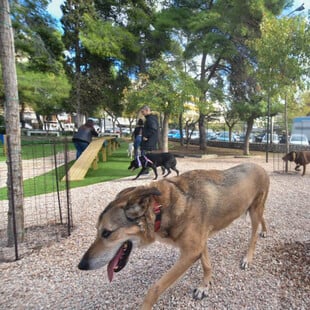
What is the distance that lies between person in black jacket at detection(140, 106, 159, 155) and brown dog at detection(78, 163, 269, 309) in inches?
217

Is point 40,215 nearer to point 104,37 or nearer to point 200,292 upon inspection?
point 200,292

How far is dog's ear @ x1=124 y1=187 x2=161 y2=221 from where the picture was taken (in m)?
1.95

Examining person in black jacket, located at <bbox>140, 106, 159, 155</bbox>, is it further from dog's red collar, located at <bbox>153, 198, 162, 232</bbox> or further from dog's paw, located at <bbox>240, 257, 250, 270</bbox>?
dog's red collar, located at <bbox>153, 198, 162, 232</bbox>

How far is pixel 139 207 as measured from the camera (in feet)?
6.43

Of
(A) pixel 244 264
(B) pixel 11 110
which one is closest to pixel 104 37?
(B) pixel 11 110

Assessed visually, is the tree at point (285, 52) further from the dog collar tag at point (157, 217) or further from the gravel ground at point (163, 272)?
the dog collar tag at point (157, 217)

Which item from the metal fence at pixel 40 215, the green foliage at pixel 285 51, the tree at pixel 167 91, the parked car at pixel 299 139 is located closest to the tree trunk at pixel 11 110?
the metal fence at pixel 40 215

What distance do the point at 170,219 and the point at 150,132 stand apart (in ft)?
20.5

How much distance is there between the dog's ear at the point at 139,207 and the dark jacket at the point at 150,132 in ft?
20.4

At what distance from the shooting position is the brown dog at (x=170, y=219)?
1974 millimetres

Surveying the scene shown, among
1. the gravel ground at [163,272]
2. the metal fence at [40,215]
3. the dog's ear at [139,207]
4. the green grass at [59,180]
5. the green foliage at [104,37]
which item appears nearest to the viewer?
the dog's ear at [139,207]

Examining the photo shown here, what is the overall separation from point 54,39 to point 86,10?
4046mm

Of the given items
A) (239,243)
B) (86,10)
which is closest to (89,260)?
(239,243)

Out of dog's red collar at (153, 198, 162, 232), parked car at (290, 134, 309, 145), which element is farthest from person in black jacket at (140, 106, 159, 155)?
parked car at (290, 134, 309, 145)
